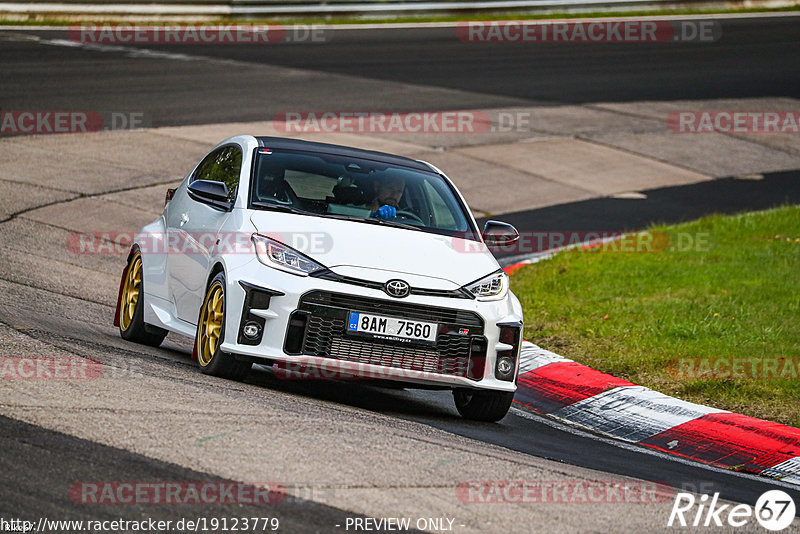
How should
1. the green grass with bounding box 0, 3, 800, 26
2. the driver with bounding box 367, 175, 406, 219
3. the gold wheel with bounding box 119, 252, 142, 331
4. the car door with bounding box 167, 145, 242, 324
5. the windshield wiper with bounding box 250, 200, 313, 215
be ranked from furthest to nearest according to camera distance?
the green grass with bounding box 0, 3, 800, 26, the gold wheel with bounding box 119, 252, 142, 331, the driver with bounding box 367, 175, 406, 219, the car door with bounding box 167, 145, 242, 324, the windshield wiper with bounding box 250, 200, 313, 215

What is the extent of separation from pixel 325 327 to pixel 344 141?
12078mm

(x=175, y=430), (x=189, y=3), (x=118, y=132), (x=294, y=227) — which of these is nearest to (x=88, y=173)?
(x=118, y=132)

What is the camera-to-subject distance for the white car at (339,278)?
7.30 metres

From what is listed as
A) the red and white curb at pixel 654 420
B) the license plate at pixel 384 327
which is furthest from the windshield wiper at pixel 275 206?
the red and white curb at pixel 654 420

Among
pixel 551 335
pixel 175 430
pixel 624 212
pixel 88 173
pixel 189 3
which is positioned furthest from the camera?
pixel 189 3

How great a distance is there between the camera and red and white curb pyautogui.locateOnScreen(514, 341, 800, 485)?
24.9 feet

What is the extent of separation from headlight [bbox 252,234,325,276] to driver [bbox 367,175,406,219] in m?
0.95

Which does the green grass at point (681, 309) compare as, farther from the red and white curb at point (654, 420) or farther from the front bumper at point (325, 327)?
the front bumper at point (325, 327)

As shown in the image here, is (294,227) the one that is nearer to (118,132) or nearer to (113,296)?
(113,296)

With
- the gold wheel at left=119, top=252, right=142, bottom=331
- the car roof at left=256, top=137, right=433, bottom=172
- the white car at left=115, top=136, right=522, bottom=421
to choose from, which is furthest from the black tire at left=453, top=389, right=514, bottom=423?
the gold wheel at left=119, top=252, right=142, bottom=331

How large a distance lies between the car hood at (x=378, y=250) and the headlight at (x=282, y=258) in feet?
0.14

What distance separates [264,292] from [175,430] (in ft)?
5.14

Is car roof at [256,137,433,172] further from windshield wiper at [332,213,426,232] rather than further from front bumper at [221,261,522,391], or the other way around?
front bumper at [221,261,522,391]

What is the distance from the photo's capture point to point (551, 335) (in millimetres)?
10586
